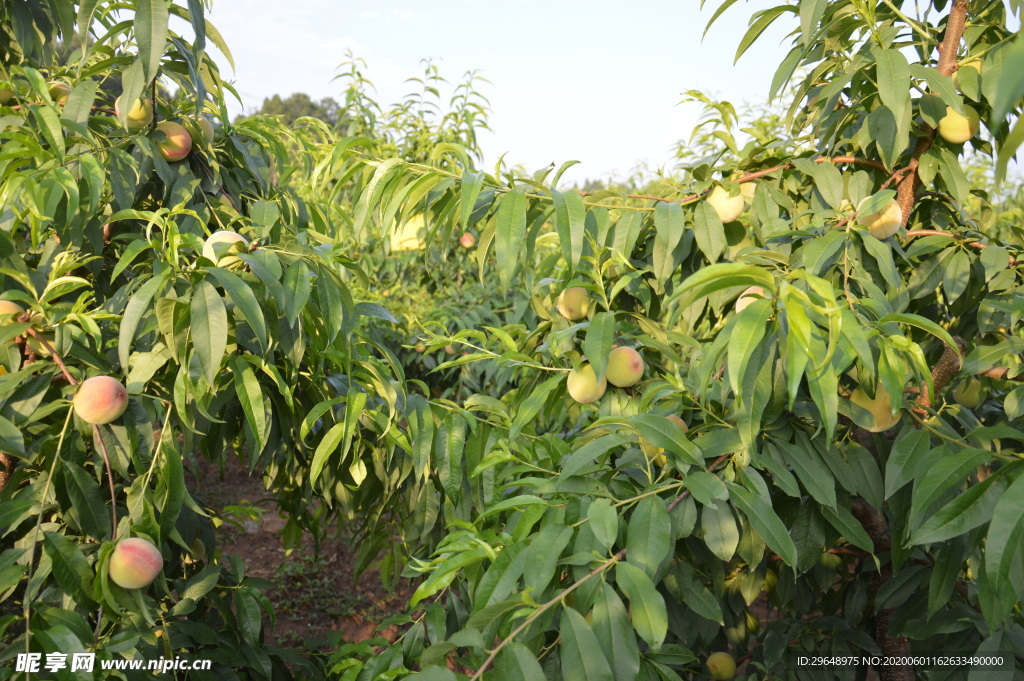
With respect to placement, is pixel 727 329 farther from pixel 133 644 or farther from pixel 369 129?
pixel 369 129

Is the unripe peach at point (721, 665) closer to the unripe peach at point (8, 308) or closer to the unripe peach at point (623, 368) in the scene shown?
the unripe peach at point (623, 368)

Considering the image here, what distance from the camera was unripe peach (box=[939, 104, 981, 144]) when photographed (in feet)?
3.86

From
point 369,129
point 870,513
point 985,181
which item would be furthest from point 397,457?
point 985,181

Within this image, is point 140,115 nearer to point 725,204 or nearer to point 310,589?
point 725,204

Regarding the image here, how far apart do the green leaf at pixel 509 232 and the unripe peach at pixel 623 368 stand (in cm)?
30

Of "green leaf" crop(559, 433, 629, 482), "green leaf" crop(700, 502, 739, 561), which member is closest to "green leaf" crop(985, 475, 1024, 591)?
"green leaf" crop(700, 502, 739, 561)

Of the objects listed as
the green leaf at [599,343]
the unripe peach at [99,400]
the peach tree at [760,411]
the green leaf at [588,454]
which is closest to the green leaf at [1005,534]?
the peach tree at [760,411]

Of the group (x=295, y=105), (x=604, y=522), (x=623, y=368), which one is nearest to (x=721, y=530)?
(x=604, y=522)

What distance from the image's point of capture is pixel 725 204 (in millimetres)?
1228

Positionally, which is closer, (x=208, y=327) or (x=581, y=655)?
(x=581, y=655)

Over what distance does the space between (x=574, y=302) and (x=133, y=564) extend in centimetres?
84

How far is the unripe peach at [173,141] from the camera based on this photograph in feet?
4.52

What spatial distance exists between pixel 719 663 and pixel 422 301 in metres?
2.68

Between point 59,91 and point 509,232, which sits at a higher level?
point 59,91
